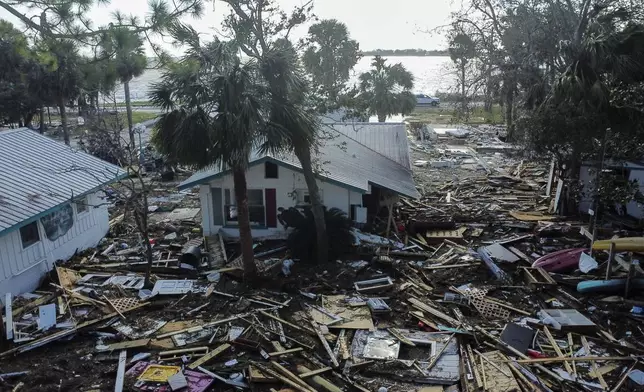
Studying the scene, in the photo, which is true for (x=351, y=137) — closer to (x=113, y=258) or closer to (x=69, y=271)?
(x=113, y=258)

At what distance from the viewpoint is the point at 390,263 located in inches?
647

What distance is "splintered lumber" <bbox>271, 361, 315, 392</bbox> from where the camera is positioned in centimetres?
978

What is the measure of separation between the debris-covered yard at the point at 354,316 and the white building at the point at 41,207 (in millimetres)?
661

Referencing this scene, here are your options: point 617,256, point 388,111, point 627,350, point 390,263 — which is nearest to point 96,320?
point 390,263

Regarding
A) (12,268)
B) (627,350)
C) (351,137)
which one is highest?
(351,137)

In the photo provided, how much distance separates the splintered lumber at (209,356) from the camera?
10545 millimetres

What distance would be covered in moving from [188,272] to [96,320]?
4262 millimetres

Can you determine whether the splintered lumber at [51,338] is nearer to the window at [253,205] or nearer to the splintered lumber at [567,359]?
the window at [253,205]

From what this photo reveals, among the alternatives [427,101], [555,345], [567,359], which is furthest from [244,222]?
[427,101]

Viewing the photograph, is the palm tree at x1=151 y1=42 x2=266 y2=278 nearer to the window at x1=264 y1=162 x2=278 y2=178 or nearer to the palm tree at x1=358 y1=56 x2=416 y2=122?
the window at x1=264 y1=162 x2=278 y2=178

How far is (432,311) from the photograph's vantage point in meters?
13.1

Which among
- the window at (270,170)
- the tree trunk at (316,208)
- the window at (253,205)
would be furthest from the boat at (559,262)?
the window at (253,205)

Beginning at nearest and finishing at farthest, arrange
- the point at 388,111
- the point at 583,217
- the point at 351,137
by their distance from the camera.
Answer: the point at 583,217 < the point at 351,137 < the point at 388,111

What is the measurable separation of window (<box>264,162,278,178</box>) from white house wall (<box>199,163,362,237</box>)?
4.5 inches
